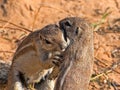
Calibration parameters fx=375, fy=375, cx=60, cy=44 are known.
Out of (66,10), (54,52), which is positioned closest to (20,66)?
(54,52)

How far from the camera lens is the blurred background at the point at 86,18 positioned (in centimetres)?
359

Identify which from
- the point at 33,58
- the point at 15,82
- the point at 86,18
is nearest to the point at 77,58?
the point at 33,58

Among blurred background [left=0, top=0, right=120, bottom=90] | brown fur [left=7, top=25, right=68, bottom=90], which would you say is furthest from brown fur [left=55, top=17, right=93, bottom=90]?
blurred background [left=0, top=0, right=120, bottom=90]

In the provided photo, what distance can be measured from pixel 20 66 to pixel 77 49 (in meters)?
1.22

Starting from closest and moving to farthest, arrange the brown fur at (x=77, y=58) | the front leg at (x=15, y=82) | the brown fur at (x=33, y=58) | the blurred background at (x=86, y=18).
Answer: the brown fur at (x=77, y=58), the brown fur at (x=33, y=58), the front leg at (x=15, y=82), the blurred background at (x=86, y=18)

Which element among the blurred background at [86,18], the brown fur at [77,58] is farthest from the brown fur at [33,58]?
the blurred background at [86,18]

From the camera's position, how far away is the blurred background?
11.8 ft

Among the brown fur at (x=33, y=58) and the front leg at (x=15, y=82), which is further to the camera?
the front leg at (x=15, y=82)

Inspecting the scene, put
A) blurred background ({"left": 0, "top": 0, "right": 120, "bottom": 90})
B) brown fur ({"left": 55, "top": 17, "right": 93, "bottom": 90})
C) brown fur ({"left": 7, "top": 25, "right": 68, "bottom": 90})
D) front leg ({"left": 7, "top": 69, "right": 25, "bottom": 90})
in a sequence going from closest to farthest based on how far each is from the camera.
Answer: brown fur ({"left": 55, "top": 17, "right": 93, "bottom": 90}) < brown fur ({"left": 7, "top": 25, "right": 68, "bottom": 90}) < front leg ({"left": 7, "top": 69, "right": 25, "bottom": 90}) < blurred background ({"left": 0, "top": 0, "right": 120, "bottom": 90})

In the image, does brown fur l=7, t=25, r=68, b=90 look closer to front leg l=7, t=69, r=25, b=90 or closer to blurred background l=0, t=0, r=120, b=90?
front leg l=7, t=69, r=25, b=90

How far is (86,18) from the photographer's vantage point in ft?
13.7

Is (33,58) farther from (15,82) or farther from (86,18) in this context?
(86,18)

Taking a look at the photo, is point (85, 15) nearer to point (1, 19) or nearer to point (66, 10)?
point (66, 10)

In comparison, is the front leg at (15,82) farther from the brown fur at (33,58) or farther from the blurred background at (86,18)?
the blurred background at (86,18)
